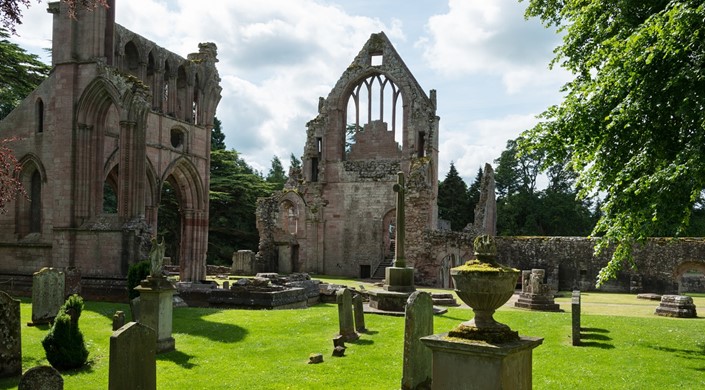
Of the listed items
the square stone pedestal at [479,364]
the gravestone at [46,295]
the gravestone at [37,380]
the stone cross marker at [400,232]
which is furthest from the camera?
the stone cross marker at [400,232]

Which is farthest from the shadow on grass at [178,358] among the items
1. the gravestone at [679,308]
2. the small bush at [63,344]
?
the gravestone at [679,308]

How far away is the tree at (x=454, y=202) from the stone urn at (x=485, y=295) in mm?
49489

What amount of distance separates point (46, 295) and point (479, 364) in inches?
420

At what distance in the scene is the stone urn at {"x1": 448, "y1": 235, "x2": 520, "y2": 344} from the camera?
4527 millimetres

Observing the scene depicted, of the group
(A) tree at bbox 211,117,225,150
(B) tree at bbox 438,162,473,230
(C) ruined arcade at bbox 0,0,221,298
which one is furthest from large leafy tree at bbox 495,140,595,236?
(C) ruined arcade at bbox 0,0,221,298

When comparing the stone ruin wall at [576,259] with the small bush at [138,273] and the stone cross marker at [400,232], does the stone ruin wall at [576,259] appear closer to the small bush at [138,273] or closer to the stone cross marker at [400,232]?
the stone cross marker at [400,232]

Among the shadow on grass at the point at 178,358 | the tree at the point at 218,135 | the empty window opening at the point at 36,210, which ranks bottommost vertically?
the shadow on grass at the point at 178,358

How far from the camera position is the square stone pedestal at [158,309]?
33.3ft

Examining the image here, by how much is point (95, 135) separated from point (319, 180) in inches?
693

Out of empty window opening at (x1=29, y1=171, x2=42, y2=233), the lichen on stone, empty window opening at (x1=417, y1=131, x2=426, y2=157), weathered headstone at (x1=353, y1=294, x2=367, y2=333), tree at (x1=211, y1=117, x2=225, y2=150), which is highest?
tree at (x1=211, y1=117, x2=225, y2=150)

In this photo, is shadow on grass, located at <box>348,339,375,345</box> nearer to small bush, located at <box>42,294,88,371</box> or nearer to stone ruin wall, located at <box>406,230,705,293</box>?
small bush, located at <box>42,294,88,371</box>

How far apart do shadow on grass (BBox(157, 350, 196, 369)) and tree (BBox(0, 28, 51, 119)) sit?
70.0ft

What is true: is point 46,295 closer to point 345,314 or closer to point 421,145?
point 345,314

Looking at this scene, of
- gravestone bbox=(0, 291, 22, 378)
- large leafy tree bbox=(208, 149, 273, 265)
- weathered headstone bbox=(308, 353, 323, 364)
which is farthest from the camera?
large leafy tree bbox=(208, 149, 273, 265)
